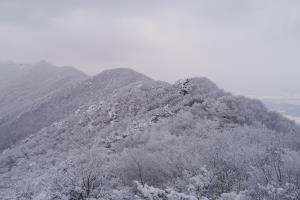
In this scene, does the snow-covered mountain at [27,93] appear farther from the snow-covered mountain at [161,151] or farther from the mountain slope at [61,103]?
the snow-covered mountain at [161,151]

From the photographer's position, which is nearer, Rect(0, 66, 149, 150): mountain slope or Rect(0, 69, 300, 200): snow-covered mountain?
Rect(0, 69, 300, 200): snow-covered mountain

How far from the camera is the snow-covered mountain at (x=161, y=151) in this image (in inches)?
636

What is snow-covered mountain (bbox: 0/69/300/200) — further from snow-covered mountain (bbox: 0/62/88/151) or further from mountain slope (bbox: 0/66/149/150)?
snow-covered mountain (bbox: 0/62/88/151)

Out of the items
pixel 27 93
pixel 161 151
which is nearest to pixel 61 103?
pixel 27 93

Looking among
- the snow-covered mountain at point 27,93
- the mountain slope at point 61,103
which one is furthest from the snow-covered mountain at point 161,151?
the snow-covered mountain at point 27,93

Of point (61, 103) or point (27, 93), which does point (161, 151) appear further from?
point (27, 93)

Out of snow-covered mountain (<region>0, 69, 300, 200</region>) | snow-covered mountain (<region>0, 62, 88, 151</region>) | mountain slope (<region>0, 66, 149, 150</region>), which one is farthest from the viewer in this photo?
snow-covered mountain (<region>0, 62, 88, 151</region>)

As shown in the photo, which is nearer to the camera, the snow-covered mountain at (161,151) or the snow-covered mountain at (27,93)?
the snow-covered mountain at (161,151)

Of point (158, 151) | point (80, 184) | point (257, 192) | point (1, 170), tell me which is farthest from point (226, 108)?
point (1, 170)

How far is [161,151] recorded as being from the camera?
26.2 m

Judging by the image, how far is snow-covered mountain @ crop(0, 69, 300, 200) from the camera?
16156mm

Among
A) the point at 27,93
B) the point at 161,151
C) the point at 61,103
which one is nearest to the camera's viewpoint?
the point at 161,151

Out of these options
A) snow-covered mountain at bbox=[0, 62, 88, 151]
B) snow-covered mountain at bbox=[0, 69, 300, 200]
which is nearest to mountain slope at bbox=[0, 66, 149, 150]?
snow-covered mountain at bbox=[0, 62, 88, 151]

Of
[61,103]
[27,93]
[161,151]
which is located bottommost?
[27,93]
